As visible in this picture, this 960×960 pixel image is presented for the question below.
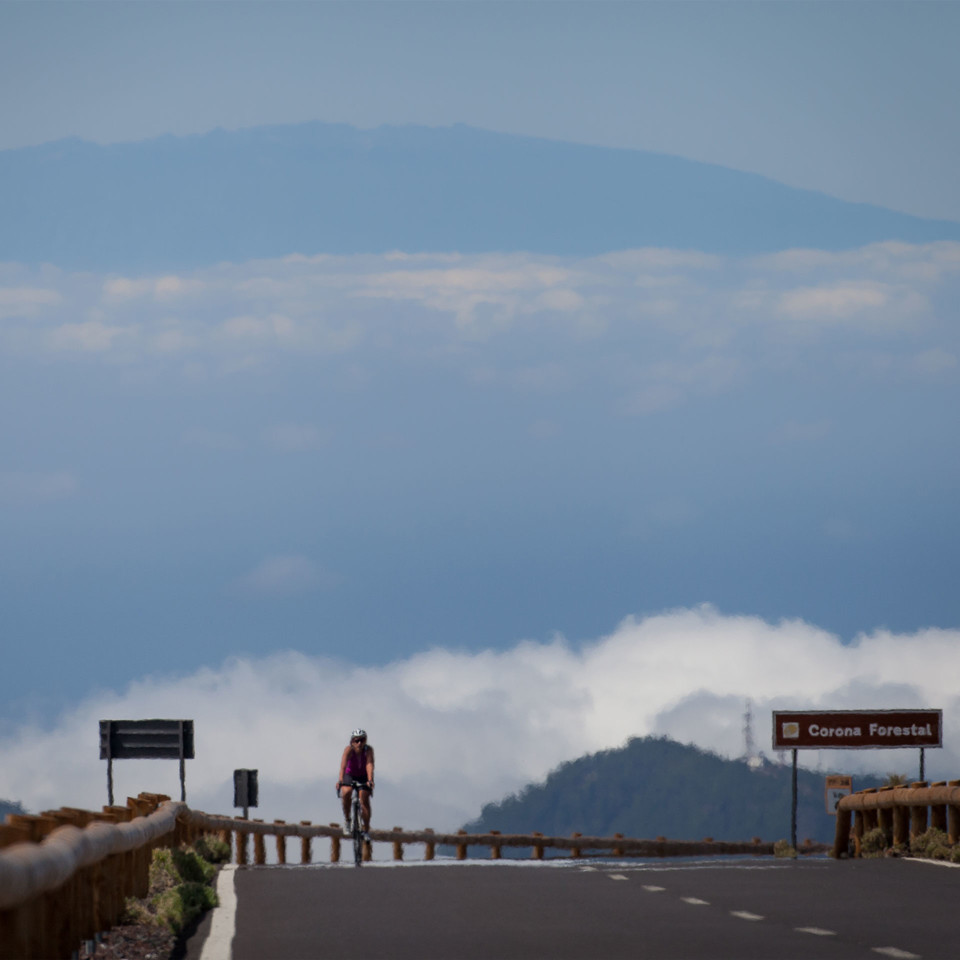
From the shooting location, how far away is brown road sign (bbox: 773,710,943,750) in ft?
151

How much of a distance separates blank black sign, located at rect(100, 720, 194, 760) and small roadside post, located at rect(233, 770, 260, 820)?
3423mm

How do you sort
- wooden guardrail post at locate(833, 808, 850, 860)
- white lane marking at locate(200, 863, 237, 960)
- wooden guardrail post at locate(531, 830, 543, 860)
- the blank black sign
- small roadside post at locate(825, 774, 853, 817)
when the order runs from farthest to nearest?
1. small roadside post at locate(825, 774, 853, 817)
2. wooden guardrail post at locate(531, 830, 543, 860)
3. the blank black sign
4. wooden guardrail post at locate(833, 808, 850, 860)
5. white lane marking at locate(200, 863, 237, 960)

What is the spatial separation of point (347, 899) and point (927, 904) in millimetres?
4968

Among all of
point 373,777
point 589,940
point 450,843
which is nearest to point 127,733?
point 450,843

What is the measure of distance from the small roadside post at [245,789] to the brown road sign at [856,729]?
15.4m

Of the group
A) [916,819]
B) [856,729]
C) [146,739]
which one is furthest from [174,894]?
[856,729]

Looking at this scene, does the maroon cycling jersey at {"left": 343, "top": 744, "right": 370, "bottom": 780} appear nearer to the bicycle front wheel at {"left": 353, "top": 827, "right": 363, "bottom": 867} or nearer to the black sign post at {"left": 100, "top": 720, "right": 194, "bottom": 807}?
the bicycle front wheel at {"left": 353, "top": 827, "right": 363, "bottom": 867}

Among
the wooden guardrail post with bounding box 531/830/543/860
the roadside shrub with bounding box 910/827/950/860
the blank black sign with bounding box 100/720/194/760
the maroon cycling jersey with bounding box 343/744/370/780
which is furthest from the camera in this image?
the wooden guardrail post with bounding box 531/830/543/860

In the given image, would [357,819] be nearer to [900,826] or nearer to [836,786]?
[900,826]

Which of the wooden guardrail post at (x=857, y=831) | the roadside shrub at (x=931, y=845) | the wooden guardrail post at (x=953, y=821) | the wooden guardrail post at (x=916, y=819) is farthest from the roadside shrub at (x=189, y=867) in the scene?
the wooden guardrail post at (x=857, y=831)

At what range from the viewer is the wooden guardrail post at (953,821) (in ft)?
73.8

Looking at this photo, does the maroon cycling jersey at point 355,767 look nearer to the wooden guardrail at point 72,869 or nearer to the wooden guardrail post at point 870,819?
the wooden guardrail at point 72,869

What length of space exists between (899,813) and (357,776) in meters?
7.48

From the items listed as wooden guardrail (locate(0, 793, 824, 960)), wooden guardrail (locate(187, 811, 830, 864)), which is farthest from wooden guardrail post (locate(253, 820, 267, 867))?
wooden guardrail (locate(0, 793, 824, 960))
